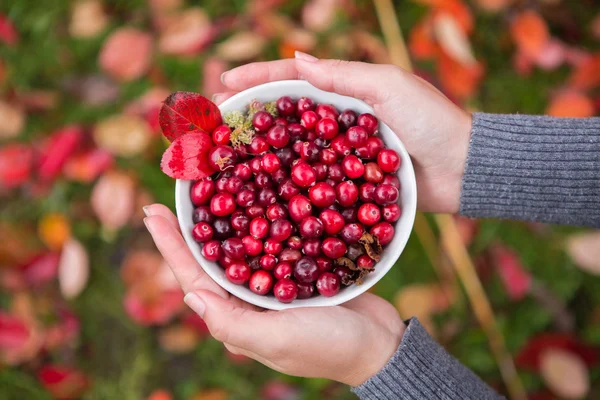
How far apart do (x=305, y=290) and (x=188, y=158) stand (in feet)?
1.54

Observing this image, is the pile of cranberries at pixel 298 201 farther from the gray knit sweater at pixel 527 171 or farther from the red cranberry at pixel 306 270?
the gray knit sweater at pixel 527 171

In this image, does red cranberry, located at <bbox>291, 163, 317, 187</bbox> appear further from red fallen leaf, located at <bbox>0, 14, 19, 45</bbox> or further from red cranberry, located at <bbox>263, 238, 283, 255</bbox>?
red fallen leaf, located at <bbox>0, 14, 19, 45</bbox>

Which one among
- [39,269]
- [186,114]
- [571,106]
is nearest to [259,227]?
[186,114]

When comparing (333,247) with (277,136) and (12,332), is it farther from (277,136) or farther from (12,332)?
(12,332)

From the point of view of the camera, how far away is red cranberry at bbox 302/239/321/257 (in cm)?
151

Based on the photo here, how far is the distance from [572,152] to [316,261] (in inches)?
33.6

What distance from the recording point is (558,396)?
2.29 metres

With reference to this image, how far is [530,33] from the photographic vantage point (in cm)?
244

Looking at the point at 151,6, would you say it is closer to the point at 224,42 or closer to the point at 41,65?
the point at 224,42

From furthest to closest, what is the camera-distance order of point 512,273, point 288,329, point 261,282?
point 512,273 < point 261,282 < point 288,329

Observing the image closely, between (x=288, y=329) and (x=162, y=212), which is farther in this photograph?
(x=162, y=212)

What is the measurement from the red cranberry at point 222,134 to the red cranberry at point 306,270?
0.40m

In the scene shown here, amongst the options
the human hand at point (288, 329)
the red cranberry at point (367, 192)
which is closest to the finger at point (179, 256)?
the human hand at point (288, 329)

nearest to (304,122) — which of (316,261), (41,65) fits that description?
(316,261)
